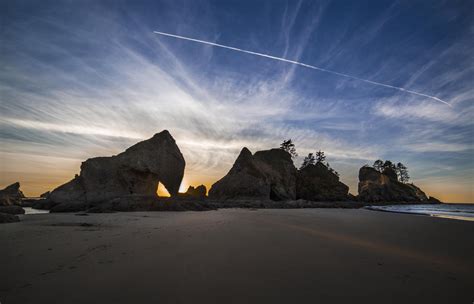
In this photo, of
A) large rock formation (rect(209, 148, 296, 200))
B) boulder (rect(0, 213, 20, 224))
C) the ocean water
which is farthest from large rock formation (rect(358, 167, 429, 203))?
boulder (rect(0, 213, 20, 224))

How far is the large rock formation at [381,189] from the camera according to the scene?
65.3 meters

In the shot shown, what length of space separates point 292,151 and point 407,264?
68420mm

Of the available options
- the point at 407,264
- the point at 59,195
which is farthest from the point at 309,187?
the point at 407,264

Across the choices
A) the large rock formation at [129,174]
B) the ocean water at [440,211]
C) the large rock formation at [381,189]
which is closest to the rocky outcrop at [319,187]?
the large rock formation at [381,189]

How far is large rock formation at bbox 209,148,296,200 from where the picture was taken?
3469cm

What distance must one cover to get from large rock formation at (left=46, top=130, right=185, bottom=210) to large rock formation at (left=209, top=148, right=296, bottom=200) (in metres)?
11.0

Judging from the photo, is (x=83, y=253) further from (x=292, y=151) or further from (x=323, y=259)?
(x=292, y=151)

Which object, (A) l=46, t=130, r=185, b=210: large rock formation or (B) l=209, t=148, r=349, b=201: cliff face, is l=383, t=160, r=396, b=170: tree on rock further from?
(A) l=46, t=130, r=185, b=210: large rock formation

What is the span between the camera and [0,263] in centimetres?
310

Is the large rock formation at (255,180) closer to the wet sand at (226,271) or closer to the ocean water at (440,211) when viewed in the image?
the ocean water at (440,211)

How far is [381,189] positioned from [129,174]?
7167cm

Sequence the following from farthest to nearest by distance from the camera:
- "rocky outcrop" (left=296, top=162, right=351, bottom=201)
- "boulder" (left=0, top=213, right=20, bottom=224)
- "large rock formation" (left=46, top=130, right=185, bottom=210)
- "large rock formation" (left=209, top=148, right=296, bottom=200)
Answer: "rocky outcrop" (left=296, top=162, right=351, bottom=201) < "large rock formation" (left=209, top=148, right=296, bottom=200) < "large rock formation" (left=46, top=130, right=185, bottom=210) < "boulder" (left=0, top=213, right=20, bottom=224)

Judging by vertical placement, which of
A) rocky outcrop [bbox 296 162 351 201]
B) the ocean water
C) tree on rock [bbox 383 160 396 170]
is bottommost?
the ocean water

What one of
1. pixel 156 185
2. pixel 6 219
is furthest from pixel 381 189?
pixel 6 219
